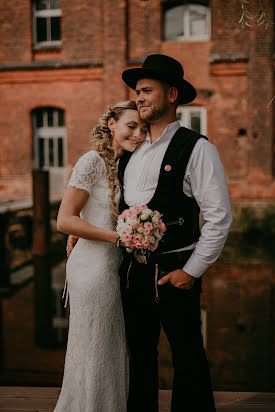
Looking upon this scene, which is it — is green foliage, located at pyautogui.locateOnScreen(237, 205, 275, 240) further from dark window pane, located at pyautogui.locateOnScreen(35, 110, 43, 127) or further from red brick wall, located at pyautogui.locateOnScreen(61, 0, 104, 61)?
dark window pane, located at pyautogui.locateOnScreen(35, 110, 43, 127)

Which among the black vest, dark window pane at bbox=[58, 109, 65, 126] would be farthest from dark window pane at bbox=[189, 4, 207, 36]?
the black vest

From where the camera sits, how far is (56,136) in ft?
48.0

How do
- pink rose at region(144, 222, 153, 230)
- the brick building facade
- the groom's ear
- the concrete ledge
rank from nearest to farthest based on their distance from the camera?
pink rose at region(144, 222, 153, 230) < the groom's ear < the concrete ledge < the brick building facade

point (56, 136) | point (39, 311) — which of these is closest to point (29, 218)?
point (56, 136)

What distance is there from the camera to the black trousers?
254 centimetres

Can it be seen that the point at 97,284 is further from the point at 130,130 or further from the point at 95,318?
the point at 130,130

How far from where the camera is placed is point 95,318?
2760 mm

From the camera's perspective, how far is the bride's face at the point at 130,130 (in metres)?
2.76

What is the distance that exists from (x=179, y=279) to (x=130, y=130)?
884 millimetres

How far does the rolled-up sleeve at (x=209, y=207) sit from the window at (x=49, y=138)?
1236 centimetres

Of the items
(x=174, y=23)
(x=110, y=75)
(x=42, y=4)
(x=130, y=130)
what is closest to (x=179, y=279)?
(x=130, y=130)

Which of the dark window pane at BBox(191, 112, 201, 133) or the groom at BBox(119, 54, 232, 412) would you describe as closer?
the groom at BBox(119, 54, 232, 412)

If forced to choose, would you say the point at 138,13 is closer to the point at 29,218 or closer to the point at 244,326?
the point at 29,218

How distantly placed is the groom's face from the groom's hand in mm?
840
